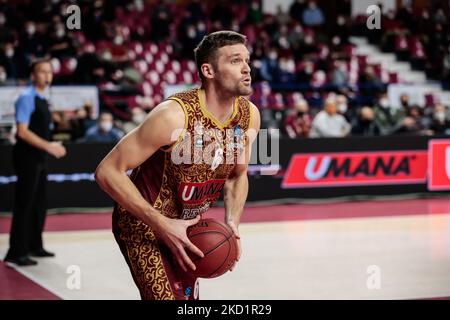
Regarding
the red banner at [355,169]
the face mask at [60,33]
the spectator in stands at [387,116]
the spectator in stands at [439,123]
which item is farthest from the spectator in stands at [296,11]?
the red banner at [355,169]

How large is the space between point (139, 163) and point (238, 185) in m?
0.83

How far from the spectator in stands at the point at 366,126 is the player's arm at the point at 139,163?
432 inches

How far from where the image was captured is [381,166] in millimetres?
13953

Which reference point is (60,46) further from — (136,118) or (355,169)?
(355,169)

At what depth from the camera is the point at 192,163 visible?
455 centimetres

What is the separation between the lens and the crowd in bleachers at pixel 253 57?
1510cm

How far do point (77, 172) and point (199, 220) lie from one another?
782 centimetres

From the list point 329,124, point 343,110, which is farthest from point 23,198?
point 343,110

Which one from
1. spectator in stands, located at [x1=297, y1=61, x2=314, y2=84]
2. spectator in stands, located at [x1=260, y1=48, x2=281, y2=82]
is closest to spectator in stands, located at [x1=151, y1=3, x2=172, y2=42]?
spectator in stands, located at [x1=260, y1=48, x2=281, y2=82]

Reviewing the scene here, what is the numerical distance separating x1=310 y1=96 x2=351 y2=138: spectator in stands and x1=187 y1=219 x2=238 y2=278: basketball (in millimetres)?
9327

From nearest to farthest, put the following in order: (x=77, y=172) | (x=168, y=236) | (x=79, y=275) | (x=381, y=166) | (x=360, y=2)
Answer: (x=168, y=236), (x=79, y=275), (x=77, y=172), (x=381, y=166), (x=360, y=2)

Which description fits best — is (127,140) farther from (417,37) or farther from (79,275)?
(417,37)

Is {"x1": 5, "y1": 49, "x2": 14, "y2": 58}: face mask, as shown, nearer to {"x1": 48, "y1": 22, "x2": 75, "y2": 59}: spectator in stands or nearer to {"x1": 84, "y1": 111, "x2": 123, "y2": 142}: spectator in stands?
{"x1": 48, "y1": 22, "x2": 75, "y2": 59}: spectator in stands

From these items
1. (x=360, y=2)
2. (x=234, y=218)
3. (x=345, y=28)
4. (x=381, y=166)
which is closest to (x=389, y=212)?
(x=381, y=166)
